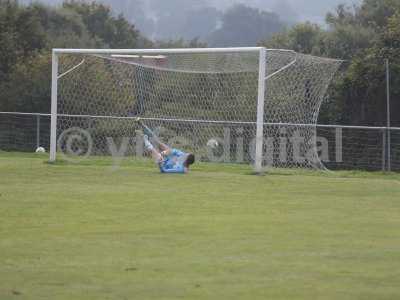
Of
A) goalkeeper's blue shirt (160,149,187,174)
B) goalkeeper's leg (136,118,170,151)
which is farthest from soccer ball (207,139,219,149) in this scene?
goalkeeper's blue shirt (160,149,187,174)

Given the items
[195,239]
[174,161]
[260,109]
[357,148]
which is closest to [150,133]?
[174,161]

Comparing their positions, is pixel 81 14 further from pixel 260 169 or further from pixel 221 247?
pixel 221 247

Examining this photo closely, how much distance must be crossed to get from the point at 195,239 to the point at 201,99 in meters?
13.4

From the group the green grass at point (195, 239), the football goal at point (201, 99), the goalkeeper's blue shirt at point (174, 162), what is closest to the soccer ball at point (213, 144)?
the football goal at point (201, 99)

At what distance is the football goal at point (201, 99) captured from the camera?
74.5 ft

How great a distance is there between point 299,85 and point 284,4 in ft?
492

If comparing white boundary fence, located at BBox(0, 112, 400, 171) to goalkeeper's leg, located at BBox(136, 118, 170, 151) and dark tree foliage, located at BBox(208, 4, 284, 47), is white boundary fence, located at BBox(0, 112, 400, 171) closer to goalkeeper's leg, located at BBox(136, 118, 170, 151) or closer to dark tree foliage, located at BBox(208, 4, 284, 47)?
goalkeeper's leg, located at BBox(136, 118, 170, 151)

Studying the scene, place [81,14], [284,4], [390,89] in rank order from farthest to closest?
[284,4], [81,14], [390,89]

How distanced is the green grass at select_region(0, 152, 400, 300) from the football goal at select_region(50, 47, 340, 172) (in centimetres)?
417

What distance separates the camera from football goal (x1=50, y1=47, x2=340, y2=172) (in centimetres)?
2272

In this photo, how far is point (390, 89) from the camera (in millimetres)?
29609

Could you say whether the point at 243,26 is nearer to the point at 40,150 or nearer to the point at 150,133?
the point at 40,150

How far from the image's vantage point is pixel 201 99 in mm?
24422

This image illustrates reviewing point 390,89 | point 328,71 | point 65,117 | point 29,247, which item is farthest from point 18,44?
point 29,247
